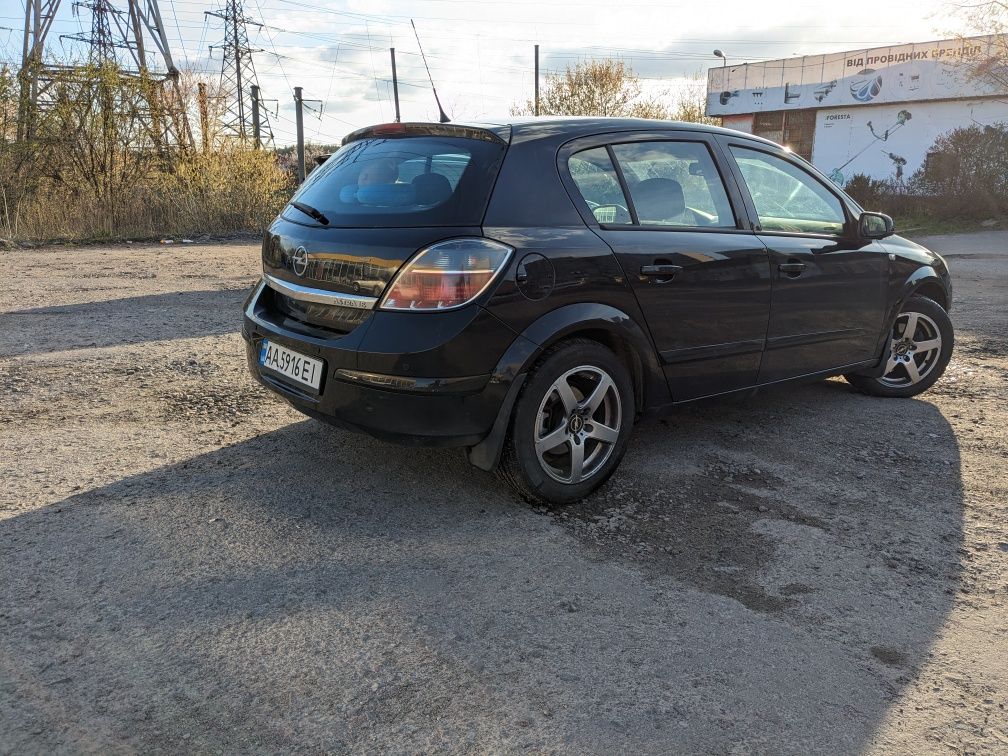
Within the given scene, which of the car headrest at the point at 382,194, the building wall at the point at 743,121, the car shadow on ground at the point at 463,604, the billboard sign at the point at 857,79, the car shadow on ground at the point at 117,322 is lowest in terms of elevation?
the car shadow on ground at the point at 463,604

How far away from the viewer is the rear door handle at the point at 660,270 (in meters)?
3.62

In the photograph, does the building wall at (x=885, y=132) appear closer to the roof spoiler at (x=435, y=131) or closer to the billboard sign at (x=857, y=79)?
the billboard sign at (x=857, y=79)

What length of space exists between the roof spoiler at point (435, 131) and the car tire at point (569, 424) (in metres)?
0.93

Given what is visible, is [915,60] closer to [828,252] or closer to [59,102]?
[59,102]

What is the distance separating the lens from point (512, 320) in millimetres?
3182

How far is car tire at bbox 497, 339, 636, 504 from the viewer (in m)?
3.33

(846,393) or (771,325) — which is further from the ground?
(771,325)

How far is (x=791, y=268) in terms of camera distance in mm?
4254

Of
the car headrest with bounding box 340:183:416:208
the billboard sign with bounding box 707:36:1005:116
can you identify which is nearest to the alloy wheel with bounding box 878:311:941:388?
the car headrest with bounding box 340:183:416:208

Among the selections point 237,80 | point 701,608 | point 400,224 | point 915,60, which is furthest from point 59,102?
point 237,80

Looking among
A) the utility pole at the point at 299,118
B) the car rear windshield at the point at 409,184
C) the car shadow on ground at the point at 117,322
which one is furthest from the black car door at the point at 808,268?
the utility pole at the point at 299,118

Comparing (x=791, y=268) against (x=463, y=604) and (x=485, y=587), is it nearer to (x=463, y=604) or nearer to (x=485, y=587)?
(x=485, y=587)

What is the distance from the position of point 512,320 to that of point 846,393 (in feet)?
10.7

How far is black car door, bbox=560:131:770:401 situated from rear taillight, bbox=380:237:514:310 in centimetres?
64
